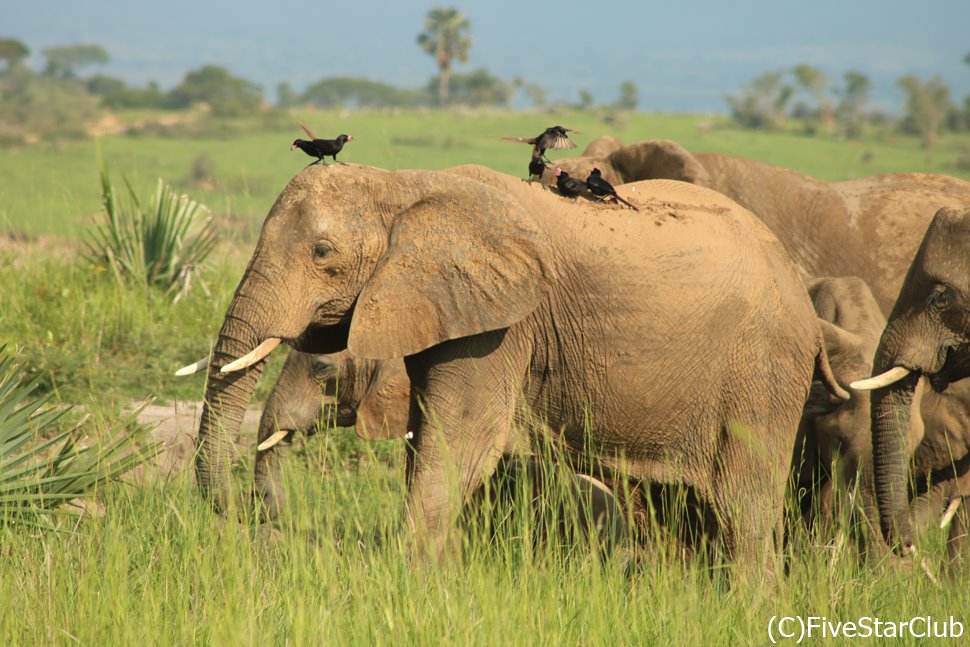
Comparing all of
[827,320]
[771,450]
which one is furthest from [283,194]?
[827,320]

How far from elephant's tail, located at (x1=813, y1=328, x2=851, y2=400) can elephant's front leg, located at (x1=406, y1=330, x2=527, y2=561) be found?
136 cm

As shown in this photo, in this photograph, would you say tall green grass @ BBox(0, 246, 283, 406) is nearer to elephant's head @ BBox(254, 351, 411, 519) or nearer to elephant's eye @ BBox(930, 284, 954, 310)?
elephant's head @ BBox(254, 351, 411, 519)

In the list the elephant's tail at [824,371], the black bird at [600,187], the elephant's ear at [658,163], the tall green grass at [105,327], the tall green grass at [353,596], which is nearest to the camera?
the tall green grass at [353,596]

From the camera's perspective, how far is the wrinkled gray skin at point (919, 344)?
6.09m

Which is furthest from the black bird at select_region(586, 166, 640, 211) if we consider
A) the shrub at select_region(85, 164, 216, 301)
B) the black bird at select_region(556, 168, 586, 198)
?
the shrub at select_region(85, 164, 216, 301)

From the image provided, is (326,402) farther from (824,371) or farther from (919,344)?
(919,344)

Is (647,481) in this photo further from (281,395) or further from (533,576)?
(281,395)

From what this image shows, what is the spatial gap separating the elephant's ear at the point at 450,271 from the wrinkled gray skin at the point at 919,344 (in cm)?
181

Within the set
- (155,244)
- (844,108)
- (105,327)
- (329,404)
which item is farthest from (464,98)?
(329,404)

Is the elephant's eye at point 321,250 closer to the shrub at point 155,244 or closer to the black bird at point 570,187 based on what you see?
the black bird at point 570,187

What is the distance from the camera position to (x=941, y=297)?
20.4 ft

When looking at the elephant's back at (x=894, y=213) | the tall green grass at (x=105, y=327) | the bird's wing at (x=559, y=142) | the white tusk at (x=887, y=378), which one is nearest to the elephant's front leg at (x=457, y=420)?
the bird's wing at (x=559, y=142)

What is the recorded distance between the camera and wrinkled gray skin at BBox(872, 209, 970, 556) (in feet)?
20.0

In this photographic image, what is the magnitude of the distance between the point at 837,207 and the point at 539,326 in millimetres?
4057
